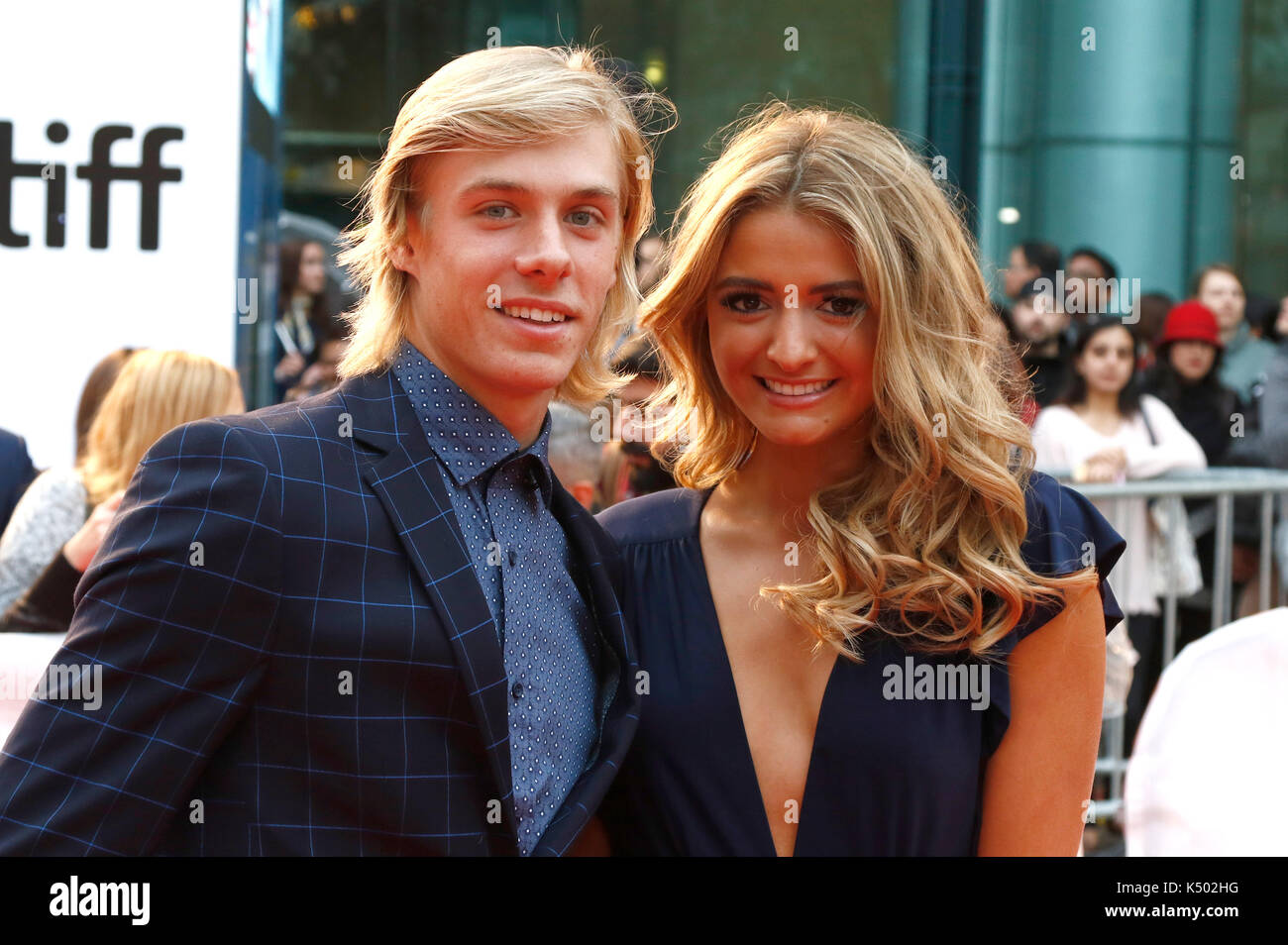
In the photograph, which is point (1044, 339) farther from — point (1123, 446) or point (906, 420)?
point (906, 420)

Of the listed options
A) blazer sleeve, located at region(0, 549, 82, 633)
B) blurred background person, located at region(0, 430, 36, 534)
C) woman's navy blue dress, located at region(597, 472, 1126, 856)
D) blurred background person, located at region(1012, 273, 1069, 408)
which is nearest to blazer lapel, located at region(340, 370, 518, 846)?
woman's navy blue dress, located at region(597, 472, 1126, 856)

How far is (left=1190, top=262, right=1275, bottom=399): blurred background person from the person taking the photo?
24.2ft

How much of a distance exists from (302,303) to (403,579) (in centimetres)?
613

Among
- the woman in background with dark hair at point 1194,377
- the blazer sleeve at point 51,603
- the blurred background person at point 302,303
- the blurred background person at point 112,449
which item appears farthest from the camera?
the blurred background person at point 302,303

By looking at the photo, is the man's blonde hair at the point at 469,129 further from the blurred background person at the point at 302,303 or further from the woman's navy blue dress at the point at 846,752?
the blurred background person at the point at 302,303

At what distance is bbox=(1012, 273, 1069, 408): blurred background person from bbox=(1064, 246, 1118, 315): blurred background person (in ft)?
1.69

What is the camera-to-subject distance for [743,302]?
259 centimetres

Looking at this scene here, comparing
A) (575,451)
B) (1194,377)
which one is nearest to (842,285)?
(575,451)

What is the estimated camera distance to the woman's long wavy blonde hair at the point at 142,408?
4.24m

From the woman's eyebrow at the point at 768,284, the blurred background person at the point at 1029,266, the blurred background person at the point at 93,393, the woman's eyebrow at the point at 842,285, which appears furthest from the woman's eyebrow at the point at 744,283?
the blurred background person at the point at 1029,266

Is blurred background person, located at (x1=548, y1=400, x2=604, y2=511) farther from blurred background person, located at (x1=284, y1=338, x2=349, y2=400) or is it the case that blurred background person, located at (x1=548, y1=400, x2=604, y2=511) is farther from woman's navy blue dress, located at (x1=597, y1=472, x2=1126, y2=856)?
blurred background person, located at (x1=284, y1=338, x2=349, y2=400)

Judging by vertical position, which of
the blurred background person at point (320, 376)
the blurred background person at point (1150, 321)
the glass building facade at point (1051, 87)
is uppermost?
the glass building facade at point (1051, 87)

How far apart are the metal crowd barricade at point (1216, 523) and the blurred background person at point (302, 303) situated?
4214mm

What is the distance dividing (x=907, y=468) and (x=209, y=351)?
3.16 metres
